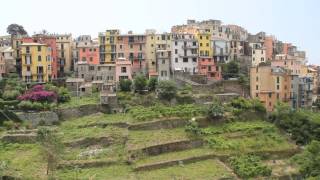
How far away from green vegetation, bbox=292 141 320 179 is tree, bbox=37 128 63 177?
1509cm

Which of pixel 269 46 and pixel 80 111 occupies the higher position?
pixel 269 46

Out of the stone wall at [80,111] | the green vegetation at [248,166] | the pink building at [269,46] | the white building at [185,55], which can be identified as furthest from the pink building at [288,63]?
the green vegetation at [248,166]

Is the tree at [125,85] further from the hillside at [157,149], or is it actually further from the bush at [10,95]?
the bush at [10,95]

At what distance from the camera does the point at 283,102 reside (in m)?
52.6

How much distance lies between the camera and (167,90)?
1895 inches

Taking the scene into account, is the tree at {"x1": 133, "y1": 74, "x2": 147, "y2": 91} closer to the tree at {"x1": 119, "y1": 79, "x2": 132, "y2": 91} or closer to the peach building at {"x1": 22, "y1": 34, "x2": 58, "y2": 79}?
the tree at {"x1": 119, "y1": 79, "x2": 132, "y2": 91}

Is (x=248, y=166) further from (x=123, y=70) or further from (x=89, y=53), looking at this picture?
(x=89, y=53)

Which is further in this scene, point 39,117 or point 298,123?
point 298,123

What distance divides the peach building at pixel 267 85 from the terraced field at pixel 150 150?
6517 millimetres

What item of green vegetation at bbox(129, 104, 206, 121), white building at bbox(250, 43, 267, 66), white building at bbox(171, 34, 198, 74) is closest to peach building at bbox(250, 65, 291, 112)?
white building at bbox(171, 34, 198, 74)

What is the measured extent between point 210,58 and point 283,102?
10.1m

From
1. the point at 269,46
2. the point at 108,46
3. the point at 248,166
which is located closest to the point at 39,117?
the point at 248,166

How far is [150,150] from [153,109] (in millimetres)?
7309

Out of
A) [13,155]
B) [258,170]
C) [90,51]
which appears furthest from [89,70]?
[258,170]
